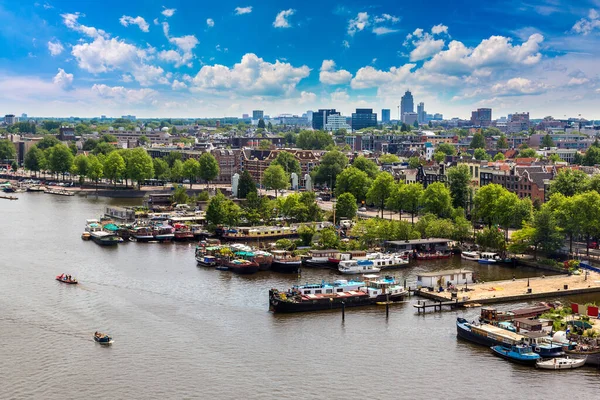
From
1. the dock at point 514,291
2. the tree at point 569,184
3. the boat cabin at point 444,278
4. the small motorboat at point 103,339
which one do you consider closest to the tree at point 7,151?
the tree at point 569,184

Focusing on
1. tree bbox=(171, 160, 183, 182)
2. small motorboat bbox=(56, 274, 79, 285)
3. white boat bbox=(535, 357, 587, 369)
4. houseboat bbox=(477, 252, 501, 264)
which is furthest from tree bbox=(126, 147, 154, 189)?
white boat bbox=(535, 357, 587, 369)

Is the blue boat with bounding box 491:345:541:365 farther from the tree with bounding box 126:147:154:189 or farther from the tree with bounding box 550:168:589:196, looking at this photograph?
the tree with bounding box 126:147:154:189

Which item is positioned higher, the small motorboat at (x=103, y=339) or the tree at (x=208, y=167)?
the tree at (x=208, y=167)

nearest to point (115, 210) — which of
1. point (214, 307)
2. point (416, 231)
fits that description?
point (416, 231)

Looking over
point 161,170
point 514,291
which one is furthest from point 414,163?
point 514,291

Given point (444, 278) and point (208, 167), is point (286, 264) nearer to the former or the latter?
point (444, 278)

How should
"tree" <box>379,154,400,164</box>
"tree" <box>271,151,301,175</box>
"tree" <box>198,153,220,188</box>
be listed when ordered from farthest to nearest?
1. "tree" <box>379,154,400,164</box>
2. "tree" <box>271,151,301,175</box>
3. "tree" <box>198,153,220,188</box>

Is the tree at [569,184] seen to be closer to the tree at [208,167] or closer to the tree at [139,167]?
the tree at [208,167]
